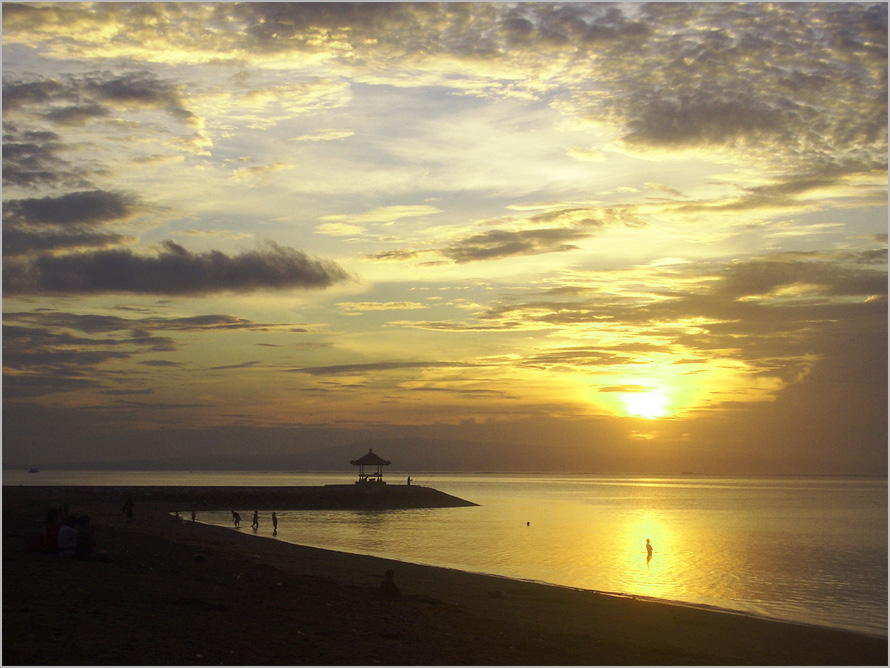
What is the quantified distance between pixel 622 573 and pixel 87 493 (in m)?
49.3

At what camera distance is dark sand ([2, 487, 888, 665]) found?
36.7 feet

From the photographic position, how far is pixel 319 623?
13.9 meters

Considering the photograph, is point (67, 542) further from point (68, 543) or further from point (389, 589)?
point (389, 589)

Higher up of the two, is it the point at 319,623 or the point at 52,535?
the point at 52,535

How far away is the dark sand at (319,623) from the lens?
1120 cm

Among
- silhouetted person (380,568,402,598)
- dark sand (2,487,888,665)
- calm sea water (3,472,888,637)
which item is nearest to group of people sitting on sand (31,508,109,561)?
dark sand (2,487,888,665)

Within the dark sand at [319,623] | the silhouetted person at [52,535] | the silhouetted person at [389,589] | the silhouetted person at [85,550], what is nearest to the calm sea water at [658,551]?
the dark sand at [319,623]

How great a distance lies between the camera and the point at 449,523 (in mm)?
61312

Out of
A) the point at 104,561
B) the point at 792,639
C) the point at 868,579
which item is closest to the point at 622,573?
the point at 868,579

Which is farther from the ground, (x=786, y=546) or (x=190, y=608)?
(x=190, y=608)

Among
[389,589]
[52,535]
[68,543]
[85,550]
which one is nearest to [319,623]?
[389,589]

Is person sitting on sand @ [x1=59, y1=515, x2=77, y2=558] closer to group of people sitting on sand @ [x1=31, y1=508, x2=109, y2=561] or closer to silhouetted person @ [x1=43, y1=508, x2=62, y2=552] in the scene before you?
group of people sitting on sand @ [x1=31, y1=508, x2=109, y2=561]

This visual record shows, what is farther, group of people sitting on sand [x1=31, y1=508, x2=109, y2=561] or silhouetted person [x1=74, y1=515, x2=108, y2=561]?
silhouetted person [x1=74, y1=515, x2=108, y2=561]

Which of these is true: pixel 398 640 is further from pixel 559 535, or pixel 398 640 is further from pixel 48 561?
pixel 559 535
